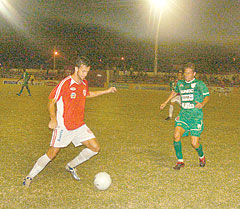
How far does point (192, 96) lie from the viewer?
5.41 metres

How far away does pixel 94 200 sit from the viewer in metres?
3.84

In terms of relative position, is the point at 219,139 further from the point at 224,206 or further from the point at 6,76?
the point at 6,76

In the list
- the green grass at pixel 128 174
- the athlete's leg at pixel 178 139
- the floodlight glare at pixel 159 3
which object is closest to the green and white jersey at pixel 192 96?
the athlete's leg at pixel 178 139

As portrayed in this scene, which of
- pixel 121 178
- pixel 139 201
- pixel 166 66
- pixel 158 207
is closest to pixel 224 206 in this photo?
pixel 158 207

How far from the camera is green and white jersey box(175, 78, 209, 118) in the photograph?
534 centimetres

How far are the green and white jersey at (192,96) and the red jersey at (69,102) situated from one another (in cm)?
229

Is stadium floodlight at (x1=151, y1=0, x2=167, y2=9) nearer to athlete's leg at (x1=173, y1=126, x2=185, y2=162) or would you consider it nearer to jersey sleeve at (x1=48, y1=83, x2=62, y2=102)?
athlete's leg at (x1=173, y1=126, x2=185, y2=162)

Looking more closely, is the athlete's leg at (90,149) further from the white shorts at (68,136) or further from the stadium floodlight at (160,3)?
the stadium floodlight at (160,3)

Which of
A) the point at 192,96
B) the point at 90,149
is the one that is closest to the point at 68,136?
the point at 90,149

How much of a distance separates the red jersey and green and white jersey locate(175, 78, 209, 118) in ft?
7.50

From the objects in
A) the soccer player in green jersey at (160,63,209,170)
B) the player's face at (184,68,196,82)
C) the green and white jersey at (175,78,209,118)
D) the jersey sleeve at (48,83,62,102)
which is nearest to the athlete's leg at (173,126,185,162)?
the soccer player in green jersey at (160,63,209,170)

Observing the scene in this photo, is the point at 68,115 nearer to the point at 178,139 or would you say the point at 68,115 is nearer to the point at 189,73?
the point at 178,139

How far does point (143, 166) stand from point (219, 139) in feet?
12.6

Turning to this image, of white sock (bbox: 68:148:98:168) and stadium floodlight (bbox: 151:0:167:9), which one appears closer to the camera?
white sock (bbox: 68:148:98:168)
